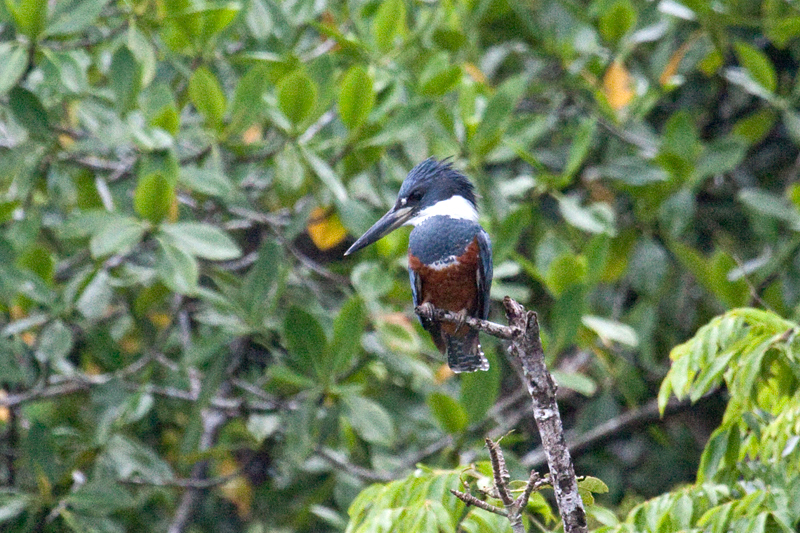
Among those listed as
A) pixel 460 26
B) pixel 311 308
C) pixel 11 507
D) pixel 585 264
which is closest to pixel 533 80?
pixel 460 26

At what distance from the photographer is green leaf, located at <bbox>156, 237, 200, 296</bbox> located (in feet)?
9.66

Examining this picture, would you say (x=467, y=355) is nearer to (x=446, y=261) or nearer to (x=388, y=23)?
(x=446, y=261)

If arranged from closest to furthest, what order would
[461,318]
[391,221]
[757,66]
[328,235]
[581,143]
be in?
[461,318]
[391,221]
[581,143]
[328,235]
[757,66]

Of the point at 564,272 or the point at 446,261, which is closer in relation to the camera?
the point at 446,261

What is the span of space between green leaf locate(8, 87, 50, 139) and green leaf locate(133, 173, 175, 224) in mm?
471

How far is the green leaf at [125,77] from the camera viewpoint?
3.06m

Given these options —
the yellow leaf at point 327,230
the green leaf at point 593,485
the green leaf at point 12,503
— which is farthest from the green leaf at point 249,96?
the green leaf at point 593,485

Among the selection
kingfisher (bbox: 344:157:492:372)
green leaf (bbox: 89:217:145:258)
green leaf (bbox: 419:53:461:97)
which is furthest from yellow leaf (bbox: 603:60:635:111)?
green leaf (bbox: 89:217:145:258)

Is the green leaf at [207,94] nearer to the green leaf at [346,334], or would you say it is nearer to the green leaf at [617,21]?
the green leaf at [346,334]

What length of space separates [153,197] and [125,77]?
1.52 feet

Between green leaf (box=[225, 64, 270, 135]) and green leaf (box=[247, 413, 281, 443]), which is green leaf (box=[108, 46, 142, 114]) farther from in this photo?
green leaf (box=[247, 413, 281, 443])

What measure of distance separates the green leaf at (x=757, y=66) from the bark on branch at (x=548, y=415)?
99.8 inches

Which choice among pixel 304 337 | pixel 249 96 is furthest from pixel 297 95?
pixel 304 337

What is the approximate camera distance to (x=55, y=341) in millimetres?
3311
